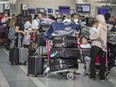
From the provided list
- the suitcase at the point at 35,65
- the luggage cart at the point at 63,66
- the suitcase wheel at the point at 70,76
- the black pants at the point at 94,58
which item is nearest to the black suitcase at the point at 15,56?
the suitcase at the point at 35,65

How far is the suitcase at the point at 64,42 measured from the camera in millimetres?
9469

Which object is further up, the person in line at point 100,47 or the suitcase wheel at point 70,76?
the person in line at point 100,47

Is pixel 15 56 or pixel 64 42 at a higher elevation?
pixel 64 42

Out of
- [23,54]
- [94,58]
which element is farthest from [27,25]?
[94,58]

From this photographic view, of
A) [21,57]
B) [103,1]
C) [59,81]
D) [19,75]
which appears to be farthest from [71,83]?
[103,1]

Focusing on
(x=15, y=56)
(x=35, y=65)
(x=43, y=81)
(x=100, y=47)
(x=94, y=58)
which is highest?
(x=100, y=47)

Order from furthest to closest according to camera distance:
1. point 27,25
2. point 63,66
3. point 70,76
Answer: point 27,25, point 70,76, point 63,66

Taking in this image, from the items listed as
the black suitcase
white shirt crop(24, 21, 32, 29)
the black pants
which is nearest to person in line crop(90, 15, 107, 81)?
the black pants

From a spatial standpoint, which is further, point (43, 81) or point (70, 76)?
point (70, 76)

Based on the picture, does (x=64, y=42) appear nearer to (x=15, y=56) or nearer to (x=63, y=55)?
(x=63, y=55)

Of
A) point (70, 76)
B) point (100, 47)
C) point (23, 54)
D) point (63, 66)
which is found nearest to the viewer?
point (100, 47)

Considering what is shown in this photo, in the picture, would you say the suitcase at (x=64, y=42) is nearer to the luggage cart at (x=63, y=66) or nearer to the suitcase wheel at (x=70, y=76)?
the luggage cart at (x=63, y=66)

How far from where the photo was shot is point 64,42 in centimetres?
948

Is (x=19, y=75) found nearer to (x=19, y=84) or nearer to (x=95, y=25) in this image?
(x=19, y=84)
